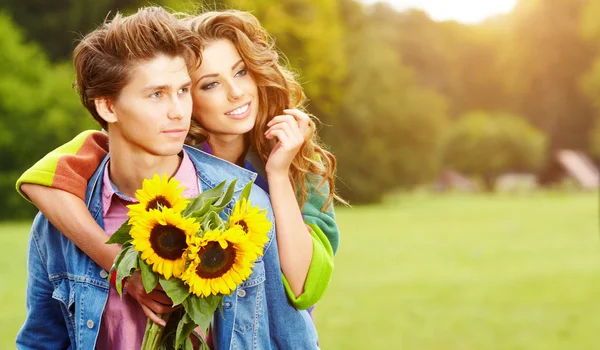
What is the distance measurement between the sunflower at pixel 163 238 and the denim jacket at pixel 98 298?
0.35 m

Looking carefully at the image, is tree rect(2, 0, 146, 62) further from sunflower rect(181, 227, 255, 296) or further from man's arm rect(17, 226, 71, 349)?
sunflower rect(181, 227, 255, 296)

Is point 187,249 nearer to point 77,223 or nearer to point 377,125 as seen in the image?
point 77,223

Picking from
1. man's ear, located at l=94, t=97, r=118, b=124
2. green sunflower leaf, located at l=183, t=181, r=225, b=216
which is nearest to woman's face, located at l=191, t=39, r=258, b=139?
man's ear, located at l=94, t=97, r=118, b=124

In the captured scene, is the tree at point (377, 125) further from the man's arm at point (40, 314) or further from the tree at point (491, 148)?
the man's arm at point (40, 314)

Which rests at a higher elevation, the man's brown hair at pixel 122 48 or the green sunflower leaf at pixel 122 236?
the man's brown hair at pixel 122 48

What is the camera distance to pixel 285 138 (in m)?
3.08

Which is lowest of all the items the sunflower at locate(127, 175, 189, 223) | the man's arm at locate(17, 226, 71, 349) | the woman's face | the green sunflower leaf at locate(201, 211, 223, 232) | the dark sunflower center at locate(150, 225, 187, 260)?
the man's arm at locate(17, 226, 71, 349)

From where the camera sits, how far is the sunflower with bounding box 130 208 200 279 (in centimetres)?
244

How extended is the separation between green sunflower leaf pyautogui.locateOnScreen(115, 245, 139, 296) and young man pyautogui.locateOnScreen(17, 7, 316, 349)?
0.11 metres

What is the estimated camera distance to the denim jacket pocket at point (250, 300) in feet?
9.12

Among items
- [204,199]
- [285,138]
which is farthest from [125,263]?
[285,138]

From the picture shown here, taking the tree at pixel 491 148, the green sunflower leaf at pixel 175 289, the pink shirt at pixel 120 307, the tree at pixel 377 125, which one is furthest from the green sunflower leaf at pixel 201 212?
the tree at pixel 491 148

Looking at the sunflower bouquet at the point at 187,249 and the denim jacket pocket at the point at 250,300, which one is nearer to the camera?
the sunflower bouquet at the point at 187,249

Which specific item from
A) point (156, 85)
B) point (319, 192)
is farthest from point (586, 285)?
point (156, 85)
